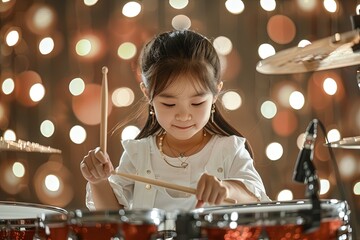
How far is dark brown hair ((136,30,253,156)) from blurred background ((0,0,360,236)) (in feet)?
1.68

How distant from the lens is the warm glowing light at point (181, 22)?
204 cm

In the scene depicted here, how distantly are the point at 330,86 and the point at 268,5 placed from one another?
29cm

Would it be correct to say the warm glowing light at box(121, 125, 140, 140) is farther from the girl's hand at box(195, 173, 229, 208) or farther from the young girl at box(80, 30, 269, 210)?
the girl's hand at box(195, 173, 229, 208)

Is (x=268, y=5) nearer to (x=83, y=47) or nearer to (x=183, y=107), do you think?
(x=83, y=47)

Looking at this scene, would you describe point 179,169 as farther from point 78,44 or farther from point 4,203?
point 78,44

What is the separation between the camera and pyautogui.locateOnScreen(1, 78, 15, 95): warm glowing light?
81.7 inches

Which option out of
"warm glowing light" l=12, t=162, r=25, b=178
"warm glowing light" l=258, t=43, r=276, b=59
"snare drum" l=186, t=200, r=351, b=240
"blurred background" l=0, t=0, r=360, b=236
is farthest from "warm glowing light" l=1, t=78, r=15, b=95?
"snare drum" l=186, t=200, r=351, b=240

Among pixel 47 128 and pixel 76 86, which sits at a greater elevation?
pixel 76 86

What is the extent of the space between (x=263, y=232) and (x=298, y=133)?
111 cm

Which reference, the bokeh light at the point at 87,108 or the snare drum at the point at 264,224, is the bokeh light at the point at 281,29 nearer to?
the bokeh light at the point at 87,108

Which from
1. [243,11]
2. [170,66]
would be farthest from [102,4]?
[170,66]

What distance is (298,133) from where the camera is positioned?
202 cm

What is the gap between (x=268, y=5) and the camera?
2.03 metres

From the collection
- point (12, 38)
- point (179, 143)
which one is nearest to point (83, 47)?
point (12, 38)
